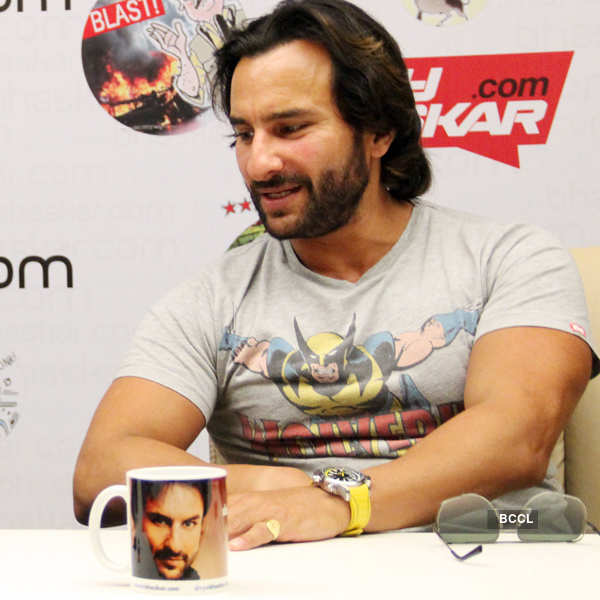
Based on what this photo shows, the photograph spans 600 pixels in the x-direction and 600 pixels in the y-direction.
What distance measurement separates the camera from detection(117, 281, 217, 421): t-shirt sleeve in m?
1.34

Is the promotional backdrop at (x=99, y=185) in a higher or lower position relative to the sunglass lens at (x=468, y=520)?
higher

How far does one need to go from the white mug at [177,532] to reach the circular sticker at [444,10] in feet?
4.77

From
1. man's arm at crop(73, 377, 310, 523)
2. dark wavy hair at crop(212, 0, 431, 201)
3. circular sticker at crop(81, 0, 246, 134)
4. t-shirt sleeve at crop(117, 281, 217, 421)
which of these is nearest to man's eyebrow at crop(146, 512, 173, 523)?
man's arm at crop(73, 377, 310, 523)

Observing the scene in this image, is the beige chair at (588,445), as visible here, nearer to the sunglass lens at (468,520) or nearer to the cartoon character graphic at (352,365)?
the cartoon character graphic at (352,365)

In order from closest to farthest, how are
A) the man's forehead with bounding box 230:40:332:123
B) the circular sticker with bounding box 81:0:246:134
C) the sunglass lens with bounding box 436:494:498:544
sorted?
the sunglass lens with bounding box 436:494:498:544 → the man's forehead with bounding box 230:40:332:123 → the circular sticker with bounding box 81:0:246:134

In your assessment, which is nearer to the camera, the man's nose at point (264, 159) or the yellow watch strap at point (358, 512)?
the yellow watch strap at point (358, 512)

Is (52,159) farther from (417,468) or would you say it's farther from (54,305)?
(417,468)

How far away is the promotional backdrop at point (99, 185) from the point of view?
1948 millimetres

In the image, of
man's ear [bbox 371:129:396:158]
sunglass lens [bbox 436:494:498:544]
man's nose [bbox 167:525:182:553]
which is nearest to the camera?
man's nose [bbox 167:525:182:553]

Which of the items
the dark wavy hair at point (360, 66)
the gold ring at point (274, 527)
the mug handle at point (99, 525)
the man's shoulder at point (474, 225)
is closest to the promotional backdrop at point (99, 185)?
the dark wavy hair at point (360, 66)

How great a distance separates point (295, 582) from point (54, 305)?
1.42 m

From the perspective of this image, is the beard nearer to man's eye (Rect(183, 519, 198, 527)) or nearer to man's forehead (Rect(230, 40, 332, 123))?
man's forehead (Rect(230, 40, 332, 123))

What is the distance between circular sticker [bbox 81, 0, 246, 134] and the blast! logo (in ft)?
1.45

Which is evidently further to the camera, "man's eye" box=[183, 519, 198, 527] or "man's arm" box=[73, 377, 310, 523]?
"man's arm" box=[73, 377, 310, 523]
